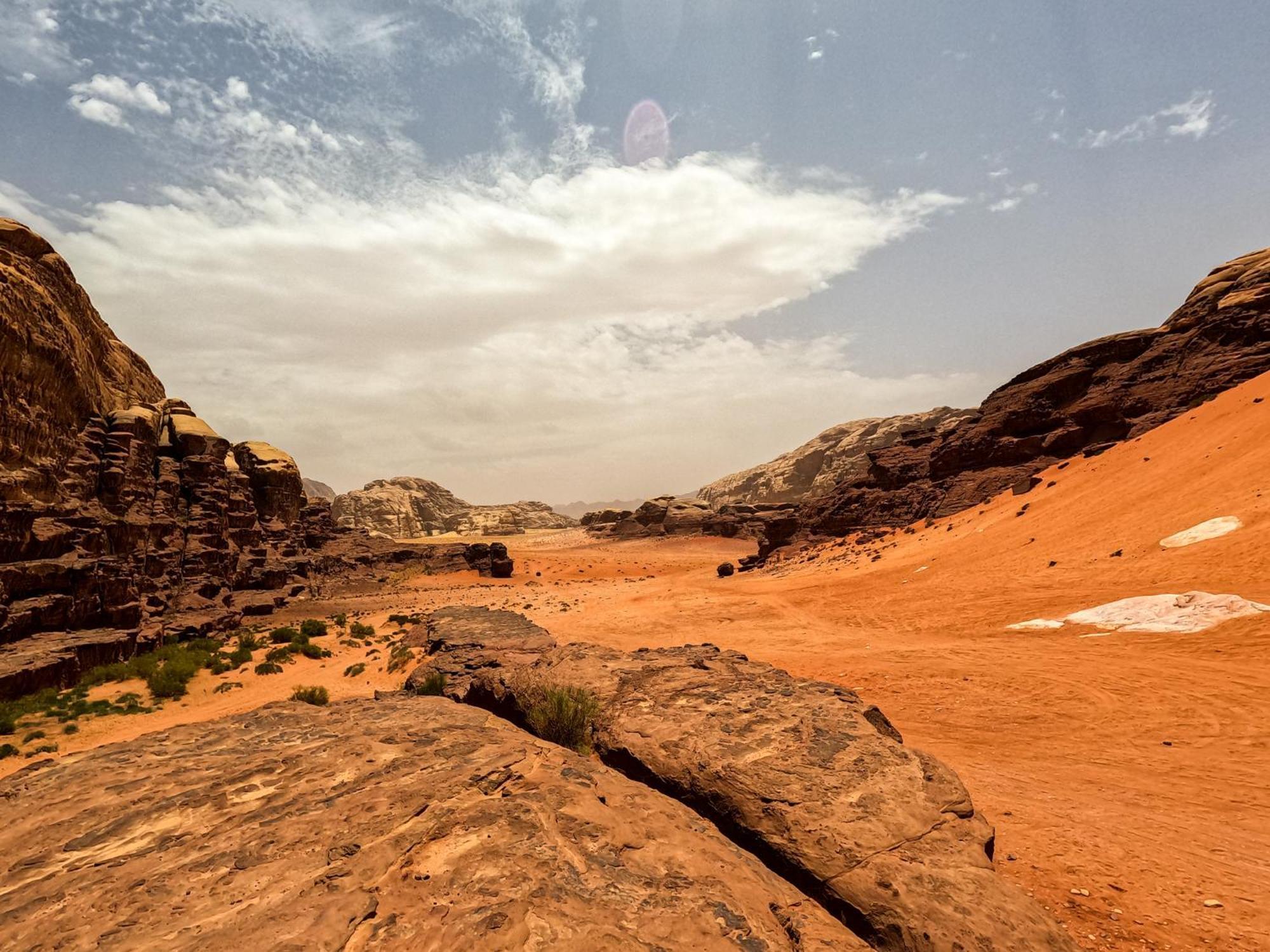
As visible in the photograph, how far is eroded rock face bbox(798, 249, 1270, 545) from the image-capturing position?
3005cm

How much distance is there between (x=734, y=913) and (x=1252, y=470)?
1028 inches

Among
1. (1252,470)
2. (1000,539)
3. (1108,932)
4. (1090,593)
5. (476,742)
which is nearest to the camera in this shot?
(1108,932)

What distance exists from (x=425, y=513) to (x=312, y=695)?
11315cm

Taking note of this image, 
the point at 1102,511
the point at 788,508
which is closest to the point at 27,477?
the point at 1102,511

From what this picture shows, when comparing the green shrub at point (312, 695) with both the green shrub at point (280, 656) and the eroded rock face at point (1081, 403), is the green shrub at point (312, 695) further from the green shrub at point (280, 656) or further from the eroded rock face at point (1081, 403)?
the eroded rock face at point (1081, 403)

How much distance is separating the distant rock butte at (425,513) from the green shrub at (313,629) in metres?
77.6

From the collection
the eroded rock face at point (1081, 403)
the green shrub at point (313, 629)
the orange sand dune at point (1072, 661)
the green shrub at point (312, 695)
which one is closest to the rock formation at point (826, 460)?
the eroded rock face at point (1081, 403)

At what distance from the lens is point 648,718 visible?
603 centimetres

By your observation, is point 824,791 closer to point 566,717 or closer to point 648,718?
point 648,718

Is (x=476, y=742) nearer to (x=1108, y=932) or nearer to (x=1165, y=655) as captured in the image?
(x=1108, y=932)

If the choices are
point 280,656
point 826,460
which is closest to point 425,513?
point 826,460

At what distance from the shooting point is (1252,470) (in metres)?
17.9

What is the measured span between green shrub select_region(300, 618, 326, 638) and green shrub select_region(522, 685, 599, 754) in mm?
18546

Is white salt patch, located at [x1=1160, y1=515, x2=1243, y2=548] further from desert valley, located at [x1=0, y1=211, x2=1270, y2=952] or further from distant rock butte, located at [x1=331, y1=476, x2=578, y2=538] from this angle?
distant rock butte, located at [x1=331, y1=476, x2=578, y2=538]
